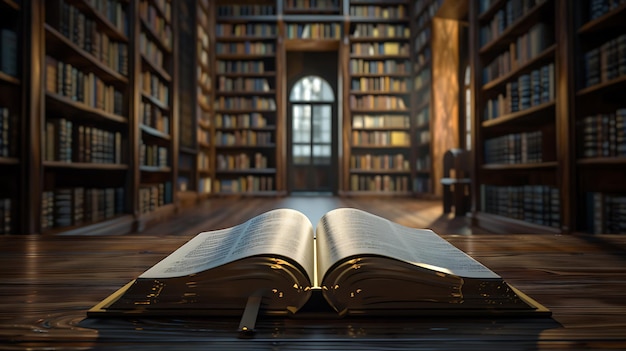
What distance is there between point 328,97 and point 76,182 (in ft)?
18.4

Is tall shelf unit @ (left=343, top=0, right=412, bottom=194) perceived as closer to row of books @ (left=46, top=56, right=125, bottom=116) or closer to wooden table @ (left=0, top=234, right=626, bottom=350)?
row of books @ (left=46, top=56, right=125, bottom=116)

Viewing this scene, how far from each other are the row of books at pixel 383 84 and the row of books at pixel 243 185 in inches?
79.9

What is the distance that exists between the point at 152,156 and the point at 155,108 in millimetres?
449

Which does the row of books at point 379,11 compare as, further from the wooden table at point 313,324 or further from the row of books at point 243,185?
the wooden table at point 313,324

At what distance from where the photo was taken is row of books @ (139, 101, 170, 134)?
151 inches

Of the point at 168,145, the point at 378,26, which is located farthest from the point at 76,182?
the point at 378,26

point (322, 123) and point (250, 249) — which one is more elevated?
point (322, 123)

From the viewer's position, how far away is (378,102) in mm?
7223

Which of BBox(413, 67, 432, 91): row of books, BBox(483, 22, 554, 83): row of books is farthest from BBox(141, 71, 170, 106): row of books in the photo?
BBox(413, 67, 432, 91): row of books

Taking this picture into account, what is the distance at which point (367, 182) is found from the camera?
734 centimetres

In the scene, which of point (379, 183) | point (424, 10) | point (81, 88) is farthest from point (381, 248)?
point (379, 183)

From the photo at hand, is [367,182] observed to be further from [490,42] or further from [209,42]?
[490,42]

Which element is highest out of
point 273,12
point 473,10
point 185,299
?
point 273,12

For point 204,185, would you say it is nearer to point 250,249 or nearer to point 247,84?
point 247,84
